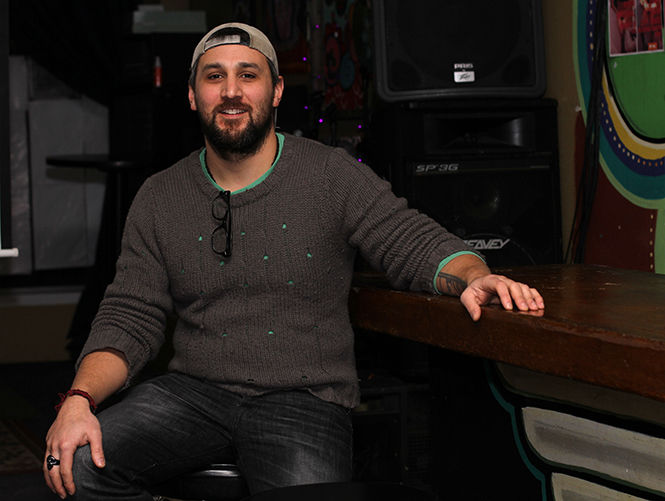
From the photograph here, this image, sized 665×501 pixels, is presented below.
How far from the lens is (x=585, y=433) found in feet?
4.63

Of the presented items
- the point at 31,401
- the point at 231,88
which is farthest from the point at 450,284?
the point at 31,401

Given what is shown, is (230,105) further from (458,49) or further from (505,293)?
(458,49)

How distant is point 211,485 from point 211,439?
0.30 feet

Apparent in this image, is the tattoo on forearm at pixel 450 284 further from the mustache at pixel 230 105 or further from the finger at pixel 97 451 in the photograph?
the finger at pixel 97 451

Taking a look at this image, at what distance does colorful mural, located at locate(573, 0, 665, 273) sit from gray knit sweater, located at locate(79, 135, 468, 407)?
2.80 ft

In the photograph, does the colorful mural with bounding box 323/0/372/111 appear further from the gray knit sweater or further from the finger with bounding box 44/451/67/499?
the finger with bounding box 44/451/67/499

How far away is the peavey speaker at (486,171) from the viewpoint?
2.47 metres

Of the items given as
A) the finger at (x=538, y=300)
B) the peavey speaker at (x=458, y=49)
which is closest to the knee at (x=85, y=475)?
the finger at (x=538, y=300)

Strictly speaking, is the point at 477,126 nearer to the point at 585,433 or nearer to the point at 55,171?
the point at 585,433

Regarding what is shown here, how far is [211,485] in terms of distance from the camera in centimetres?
158

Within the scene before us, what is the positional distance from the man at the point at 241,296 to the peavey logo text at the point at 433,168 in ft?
2.22

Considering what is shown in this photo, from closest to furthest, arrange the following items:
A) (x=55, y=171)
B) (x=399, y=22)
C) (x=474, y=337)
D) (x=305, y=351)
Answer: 1. (x=474, y=337)
2. (x=305, y=351)
3. (x=399, y=22)
4. (x=55, y=171)

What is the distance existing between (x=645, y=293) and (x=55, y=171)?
3.82 meters

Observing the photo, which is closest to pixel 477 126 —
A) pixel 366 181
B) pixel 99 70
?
pixel 366 181
